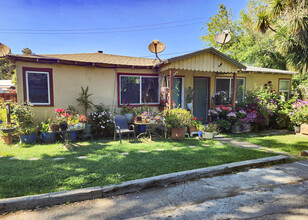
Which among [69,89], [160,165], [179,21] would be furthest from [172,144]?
[179,21]

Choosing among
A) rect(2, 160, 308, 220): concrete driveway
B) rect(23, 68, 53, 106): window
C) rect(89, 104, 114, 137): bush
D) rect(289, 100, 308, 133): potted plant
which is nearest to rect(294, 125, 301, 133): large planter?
rect(289, 100, 308, 133): potted plant

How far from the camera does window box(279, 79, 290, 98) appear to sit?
1102 cm

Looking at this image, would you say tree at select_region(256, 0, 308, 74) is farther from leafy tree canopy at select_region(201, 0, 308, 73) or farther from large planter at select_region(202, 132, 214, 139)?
large planter at select_region(202, 132, 214, 139)

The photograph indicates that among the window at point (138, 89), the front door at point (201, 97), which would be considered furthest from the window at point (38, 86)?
the front door at point (201, 97)

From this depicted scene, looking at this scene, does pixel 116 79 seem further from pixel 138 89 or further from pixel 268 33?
pixel 268 33

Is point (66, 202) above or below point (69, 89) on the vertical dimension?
below

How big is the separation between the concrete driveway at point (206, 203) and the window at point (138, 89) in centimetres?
519

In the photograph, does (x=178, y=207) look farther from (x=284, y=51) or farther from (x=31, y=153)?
(x=284, y=51)

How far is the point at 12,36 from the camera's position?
22641 millimetres

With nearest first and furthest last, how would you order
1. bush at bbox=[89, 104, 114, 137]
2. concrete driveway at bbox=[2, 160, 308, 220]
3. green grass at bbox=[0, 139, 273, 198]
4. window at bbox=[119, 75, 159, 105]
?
concrete driveway at bbox=[2, 160, 308, 220] → green grass at bbox=[0, 139, 273, 198] → bush at bbox=[89, 104, 114, 137] → window at bbox=[119, 75, 159, 105]

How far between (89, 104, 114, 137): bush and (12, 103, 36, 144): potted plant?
76.0 inches

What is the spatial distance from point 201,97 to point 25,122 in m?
7.43

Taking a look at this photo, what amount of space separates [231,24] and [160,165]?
73.2 ft

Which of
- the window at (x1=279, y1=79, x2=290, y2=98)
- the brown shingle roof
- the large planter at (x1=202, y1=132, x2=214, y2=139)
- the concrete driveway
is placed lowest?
the concrete driveway
